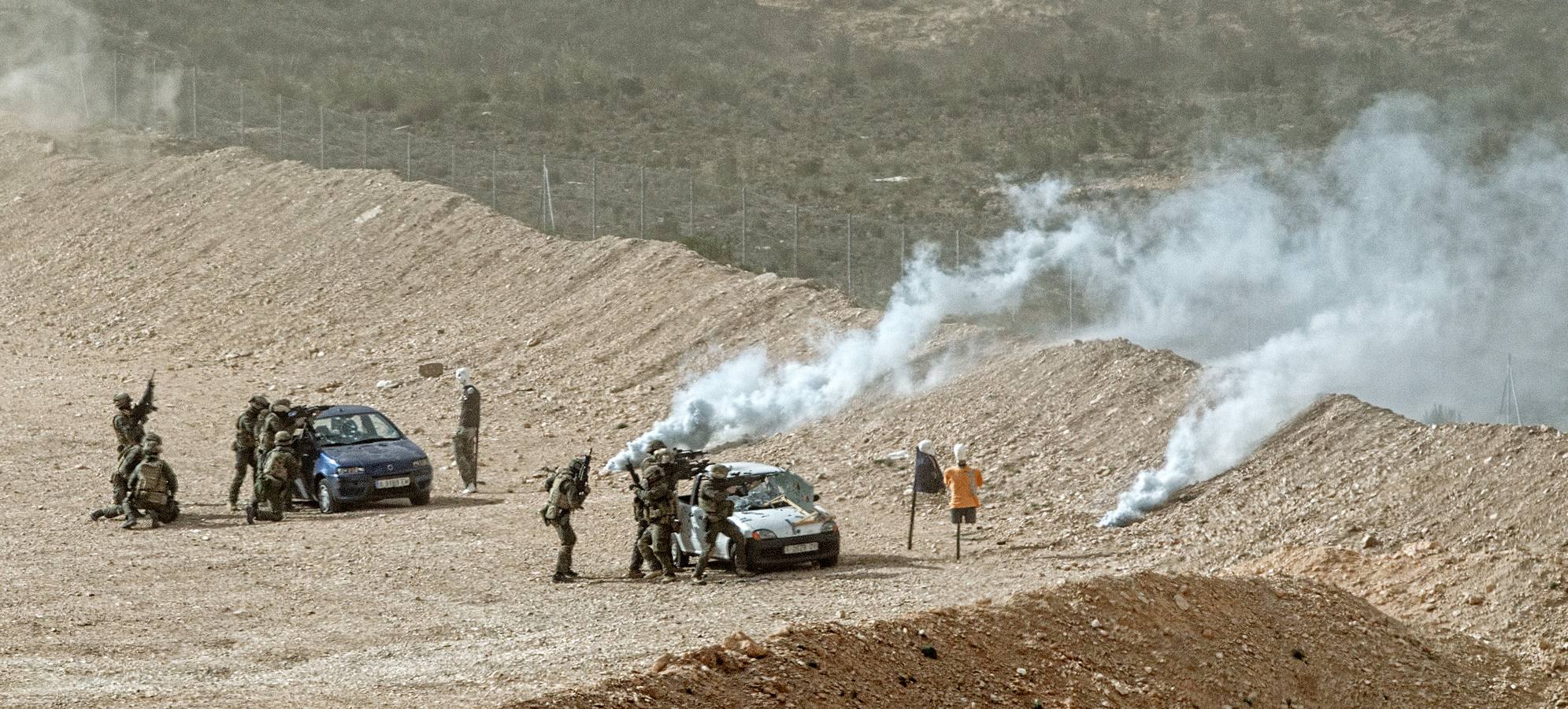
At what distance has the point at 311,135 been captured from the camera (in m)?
52.7

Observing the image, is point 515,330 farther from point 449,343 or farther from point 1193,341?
point 1193,341

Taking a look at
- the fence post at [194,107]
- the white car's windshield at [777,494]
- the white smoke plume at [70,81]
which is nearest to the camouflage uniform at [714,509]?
the white car's windshield at [777,494]

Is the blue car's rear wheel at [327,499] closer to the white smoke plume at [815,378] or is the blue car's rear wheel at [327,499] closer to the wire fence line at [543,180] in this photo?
the white smoke plume at [815,378]

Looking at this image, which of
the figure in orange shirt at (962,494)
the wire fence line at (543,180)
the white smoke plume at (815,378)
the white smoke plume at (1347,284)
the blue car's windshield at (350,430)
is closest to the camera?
the figure in orange shirt at (962,494)

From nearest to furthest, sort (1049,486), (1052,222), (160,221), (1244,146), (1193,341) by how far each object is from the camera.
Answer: (1049,486)
(1193,341)
(160,221)
(1052,222)
(1244,146)

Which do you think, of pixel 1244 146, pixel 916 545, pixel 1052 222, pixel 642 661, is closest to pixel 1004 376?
pixel 916 545

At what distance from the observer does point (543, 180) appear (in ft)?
161

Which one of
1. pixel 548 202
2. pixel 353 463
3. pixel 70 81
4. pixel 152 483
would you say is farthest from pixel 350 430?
Answer: pixel 70 81

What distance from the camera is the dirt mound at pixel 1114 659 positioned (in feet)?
42.2

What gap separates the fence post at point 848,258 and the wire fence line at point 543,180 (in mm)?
98

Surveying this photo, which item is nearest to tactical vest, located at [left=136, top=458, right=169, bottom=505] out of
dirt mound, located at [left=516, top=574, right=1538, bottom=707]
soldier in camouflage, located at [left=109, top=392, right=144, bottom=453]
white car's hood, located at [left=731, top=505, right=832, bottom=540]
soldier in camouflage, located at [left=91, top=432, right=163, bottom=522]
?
soldier in camouflage, located at [left=91, top=432, right=163, bottom=522]

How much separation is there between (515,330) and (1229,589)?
22.4m

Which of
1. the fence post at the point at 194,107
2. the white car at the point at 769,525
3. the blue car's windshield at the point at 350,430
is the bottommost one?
the white car at the point at 769,525

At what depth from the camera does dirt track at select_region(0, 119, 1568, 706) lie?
15734 millimetres
